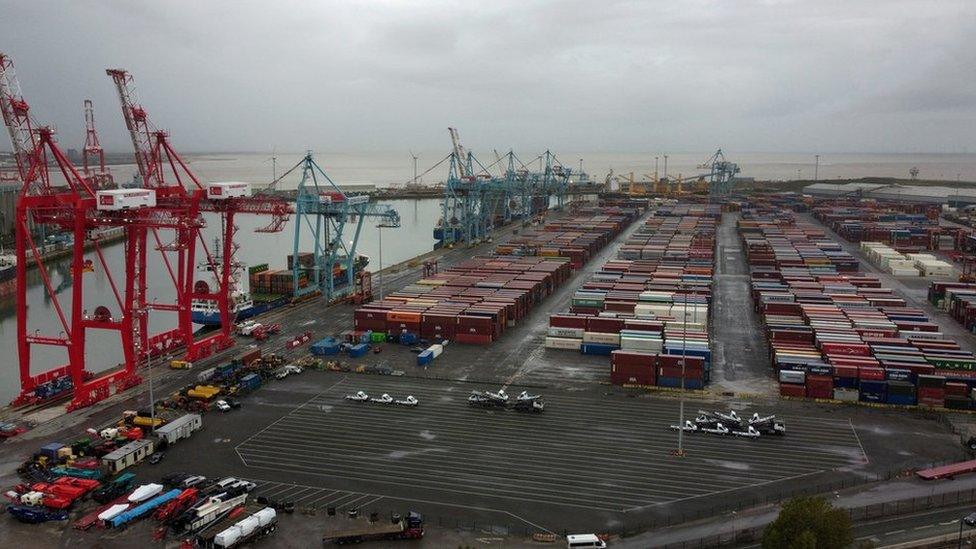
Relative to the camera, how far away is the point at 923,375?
93.4 feet

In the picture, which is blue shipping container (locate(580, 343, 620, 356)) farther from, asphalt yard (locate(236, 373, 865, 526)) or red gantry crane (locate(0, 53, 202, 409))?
red gantry crane (locate(0, 53, 202, 409))

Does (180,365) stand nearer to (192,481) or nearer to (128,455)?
(128,455)

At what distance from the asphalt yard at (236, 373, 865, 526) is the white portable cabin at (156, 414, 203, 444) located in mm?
2197

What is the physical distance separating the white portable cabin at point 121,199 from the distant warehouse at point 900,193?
122195 mm

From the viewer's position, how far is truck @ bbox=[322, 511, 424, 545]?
18.2 meters

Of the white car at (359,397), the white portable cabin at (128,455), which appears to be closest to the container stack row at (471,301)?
the white car at (359,397)

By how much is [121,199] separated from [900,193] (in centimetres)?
13662

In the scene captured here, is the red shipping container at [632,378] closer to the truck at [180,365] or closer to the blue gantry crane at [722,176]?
the truck at [180,365]

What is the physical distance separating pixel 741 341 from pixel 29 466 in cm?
3231

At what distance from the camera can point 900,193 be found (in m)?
131

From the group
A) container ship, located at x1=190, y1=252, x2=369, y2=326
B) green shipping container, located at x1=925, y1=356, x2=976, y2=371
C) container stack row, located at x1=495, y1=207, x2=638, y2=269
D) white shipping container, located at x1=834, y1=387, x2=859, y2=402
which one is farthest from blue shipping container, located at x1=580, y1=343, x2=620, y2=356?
container stack row, located at x1=495, y1=207, x2=638, y2=269

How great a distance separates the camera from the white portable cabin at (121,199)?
28.7 m

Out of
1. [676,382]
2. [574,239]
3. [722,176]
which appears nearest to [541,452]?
[676,382]

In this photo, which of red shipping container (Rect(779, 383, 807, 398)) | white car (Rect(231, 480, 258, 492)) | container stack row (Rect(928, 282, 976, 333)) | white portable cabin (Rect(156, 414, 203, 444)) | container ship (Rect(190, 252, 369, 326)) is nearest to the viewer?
white car (Rect(231, 480, 258, 492))
